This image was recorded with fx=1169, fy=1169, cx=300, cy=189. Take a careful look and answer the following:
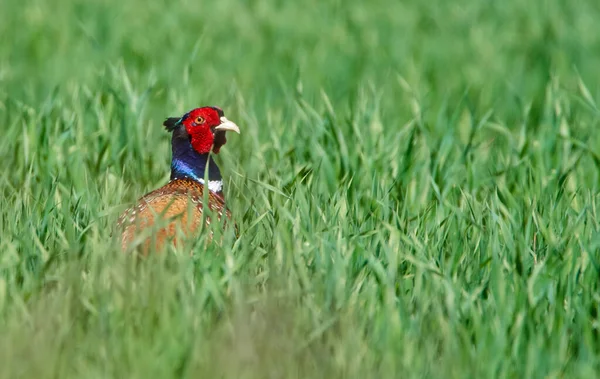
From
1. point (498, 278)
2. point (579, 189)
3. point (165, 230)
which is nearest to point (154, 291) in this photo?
point (165, 230)

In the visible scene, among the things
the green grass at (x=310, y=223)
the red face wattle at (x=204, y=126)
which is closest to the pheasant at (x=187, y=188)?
the red face wattle at (x=204, y=126)

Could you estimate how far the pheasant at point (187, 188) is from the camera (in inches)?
172

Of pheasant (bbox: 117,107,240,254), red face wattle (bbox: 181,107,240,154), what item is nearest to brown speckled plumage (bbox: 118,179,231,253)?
pheasant (bbox: 117,107,240,254)

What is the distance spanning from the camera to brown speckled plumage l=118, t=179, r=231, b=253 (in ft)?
13.9

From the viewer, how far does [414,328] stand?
143 inches

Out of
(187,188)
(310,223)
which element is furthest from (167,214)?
(310,223)

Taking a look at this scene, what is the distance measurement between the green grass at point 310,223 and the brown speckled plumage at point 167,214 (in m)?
0.11

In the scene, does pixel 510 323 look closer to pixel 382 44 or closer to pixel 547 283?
pixel 547 283

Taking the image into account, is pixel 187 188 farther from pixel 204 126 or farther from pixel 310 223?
pixel 310 223

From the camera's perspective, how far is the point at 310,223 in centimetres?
447

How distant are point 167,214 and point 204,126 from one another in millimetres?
796

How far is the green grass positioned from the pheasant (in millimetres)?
133

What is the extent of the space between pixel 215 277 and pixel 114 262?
0.35 m

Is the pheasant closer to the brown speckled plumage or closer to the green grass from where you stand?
the brown speckled plumage
